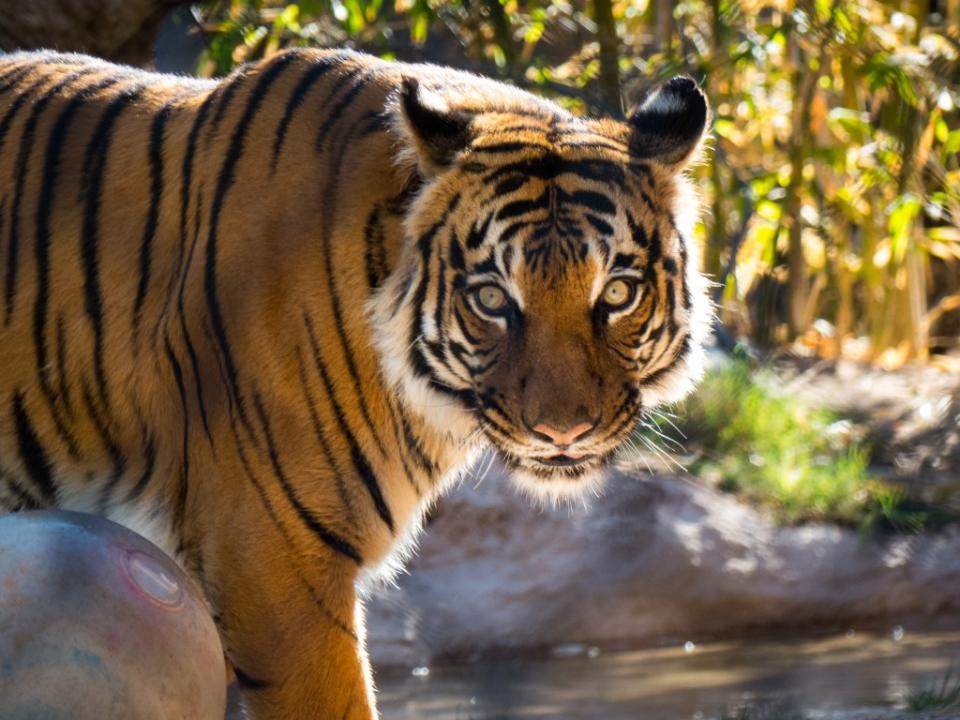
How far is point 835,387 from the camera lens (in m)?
8.33

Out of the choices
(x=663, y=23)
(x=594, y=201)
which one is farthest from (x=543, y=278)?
(x=663, y=23)

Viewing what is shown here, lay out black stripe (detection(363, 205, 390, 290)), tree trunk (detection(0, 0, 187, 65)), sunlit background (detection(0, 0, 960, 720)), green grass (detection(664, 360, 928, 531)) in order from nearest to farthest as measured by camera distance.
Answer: black stripe (detection(363, 205, 390, 290)) < tree trunk (detection(0, 0, 187, 65)) < sunlit background (detection(0, 0, 960, 720)) < green grass (detection(664, 360, 928, 531))

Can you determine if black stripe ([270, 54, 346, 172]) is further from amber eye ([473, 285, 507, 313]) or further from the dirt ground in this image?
the dirt ground

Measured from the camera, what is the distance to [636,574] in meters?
6.30

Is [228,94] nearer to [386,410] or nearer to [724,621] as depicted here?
[386,410]

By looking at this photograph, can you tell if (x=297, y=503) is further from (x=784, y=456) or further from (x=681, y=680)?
(x=784, y=456)

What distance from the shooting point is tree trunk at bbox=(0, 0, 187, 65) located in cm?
537

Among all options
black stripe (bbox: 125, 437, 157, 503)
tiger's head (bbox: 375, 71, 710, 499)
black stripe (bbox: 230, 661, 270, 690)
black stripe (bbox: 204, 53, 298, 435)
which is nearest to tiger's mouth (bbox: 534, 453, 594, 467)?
tiger's head (bbox: 375, 71, 710, 499)

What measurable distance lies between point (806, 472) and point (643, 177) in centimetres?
370

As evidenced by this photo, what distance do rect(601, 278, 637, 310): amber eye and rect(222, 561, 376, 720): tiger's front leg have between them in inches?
31.4

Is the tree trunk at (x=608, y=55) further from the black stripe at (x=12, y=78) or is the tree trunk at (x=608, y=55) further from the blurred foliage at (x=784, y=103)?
the black stripe at (x=12, y=78)

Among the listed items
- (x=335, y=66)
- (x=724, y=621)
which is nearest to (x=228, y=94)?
(x=335, y=66)

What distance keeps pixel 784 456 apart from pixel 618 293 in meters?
4.00

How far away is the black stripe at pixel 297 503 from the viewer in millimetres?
3309
